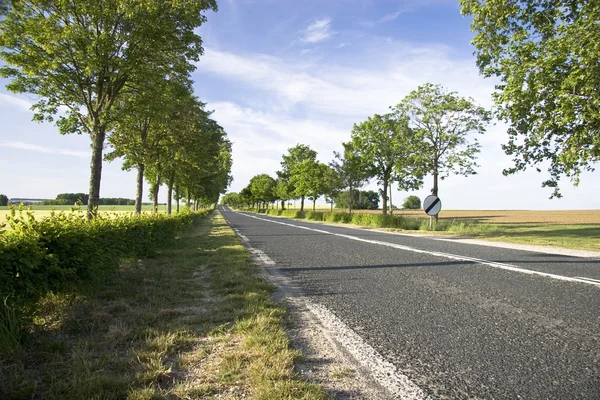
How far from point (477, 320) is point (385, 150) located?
33.1 meters

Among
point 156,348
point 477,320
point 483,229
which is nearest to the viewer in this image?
point 156,348

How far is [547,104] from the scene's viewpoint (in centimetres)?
1291

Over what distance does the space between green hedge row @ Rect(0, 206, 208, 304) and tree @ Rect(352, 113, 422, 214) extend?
29.5 metres

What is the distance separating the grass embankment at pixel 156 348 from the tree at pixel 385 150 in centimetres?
2978

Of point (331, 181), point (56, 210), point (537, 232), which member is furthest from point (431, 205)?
point (331, 181)

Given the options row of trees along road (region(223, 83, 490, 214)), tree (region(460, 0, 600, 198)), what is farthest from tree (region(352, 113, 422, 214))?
tree (region(460, 0, 600, 198))

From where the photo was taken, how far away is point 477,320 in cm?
351

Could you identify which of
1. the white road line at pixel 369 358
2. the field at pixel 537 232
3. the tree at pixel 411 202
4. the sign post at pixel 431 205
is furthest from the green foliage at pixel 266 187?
the tree at pixel 411 202

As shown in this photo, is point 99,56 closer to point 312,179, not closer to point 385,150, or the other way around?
point 385,150

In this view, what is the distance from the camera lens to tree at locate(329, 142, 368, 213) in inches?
1474

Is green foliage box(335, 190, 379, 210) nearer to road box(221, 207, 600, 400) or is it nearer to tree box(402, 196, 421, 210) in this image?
A: tree box(402, 196, 421, 210)

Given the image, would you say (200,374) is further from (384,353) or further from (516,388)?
(516,388)

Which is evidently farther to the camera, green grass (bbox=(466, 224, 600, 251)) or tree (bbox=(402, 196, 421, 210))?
tree (bbox=(402, 196, 421, 210))

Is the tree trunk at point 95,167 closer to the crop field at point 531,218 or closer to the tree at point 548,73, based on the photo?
the tree at point 548,73
